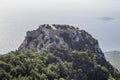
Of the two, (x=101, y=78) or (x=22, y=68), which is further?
(x=101, y=78)

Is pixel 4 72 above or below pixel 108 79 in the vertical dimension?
above

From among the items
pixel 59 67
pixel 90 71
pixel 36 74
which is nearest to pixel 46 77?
pixel 36 74

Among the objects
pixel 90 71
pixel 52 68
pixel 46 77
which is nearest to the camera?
pixel 46 77

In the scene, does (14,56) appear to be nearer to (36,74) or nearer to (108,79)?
(36,74)

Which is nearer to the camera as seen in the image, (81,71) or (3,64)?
(3,64)

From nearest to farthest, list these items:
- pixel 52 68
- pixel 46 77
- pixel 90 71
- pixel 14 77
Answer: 1. pixel 14 77
2. pixel 46 77
3. pixel 52 68
4. pixel 90 71

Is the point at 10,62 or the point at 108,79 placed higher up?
the point at 10,62

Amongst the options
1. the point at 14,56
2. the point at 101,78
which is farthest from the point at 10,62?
the point at 101,78

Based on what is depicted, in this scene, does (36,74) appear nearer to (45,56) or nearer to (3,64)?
(3,64)

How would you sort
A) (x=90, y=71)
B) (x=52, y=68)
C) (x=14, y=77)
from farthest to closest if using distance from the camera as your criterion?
(x=90, y=71), (x=52, y=68), (x=14, y=77)
